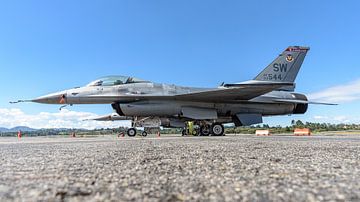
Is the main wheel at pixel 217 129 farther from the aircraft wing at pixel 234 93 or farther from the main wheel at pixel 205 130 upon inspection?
the main wheel at pixel 205 130

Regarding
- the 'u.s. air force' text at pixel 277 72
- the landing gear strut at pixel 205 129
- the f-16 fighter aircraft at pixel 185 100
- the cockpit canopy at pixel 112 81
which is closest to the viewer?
the f-16 fighter aircraft at pixel 185 100

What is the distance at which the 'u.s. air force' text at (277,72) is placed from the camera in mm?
15562

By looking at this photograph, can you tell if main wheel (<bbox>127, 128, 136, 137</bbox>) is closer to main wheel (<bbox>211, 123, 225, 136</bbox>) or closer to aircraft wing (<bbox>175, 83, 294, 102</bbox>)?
aircraft wing (<bbox>175, 83, 294, 102</bbox>)

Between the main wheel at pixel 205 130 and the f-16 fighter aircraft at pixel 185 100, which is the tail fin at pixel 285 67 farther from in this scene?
the main wheel at pixel 205 130

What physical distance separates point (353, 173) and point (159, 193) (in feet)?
5.34

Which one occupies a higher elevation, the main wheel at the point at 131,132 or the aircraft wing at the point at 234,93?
the aircraft wing at the point at 234,93

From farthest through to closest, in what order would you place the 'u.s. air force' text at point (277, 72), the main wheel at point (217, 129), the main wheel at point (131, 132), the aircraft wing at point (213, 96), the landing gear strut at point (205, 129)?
the main wheel at point (131, 132) < the 'u.s. air force' text at point (277, 72) < the landing gear strut at point (205, 129) < the main wheel at point (217, 129) < the aircraft wing at point (213, 96)

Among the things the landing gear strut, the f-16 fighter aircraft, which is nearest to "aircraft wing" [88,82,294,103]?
the f-16 fighter aircraft

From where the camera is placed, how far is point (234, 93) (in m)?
13.3

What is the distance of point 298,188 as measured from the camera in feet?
5.80

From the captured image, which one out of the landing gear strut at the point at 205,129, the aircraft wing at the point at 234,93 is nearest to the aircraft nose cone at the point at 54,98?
the aircraft wing at the point at 234,93

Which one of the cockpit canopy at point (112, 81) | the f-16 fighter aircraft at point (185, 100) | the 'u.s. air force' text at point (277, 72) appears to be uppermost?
the 'u.s. air force' text at point (277, 72)

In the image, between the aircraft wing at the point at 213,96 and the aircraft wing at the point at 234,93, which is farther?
the aircraft wing at the point at 213,96

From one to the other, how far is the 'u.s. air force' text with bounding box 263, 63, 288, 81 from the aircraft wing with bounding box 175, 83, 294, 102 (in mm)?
2232
